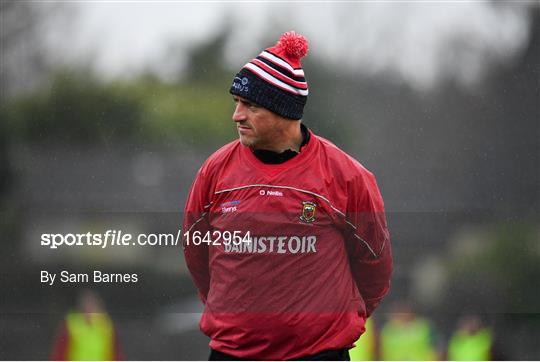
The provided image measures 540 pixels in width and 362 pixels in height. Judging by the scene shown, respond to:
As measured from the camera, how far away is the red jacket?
161cm

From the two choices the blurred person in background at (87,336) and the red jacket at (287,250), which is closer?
the red jacket at (287,250)

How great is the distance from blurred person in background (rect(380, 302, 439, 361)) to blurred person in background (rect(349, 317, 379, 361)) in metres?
0.02

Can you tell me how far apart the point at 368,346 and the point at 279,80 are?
940mm

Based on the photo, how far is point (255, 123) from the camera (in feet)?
5.41

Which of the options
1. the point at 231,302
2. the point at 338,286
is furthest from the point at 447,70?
the point at 231,302

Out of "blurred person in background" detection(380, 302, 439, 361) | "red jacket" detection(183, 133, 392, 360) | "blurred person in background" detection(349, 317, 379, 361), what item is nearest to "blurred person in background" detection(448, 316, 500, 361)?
"blurred person in background" detection(380, 302, 439, 361)

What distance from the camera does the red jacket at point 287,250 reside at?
1.61 meters

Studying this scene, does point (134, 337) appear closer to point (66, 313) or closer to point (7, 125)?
point (66, 313)

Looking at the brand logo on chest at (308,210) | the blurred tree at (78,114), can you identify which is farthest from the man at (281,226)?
the blurred tree at (78,114)

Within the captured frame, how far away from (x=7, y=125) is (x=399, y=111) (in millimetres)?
1049

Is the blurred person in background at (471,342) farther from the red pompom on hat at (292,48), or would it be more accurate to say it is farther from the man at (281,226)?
the red pompom on hat at (292,48)

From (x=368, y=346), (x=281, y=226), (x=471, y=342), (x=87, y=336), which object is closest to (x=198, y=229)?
(x=281, y=226)

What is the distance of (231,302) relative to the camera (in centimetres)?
163

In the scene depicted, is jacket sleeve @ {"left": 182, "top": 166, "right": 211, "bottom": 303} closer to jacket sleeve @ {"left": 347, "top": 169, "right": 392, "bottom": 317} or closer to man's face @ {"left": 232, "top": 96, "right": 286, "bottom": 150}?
man's face @ {"left": 232, "top": 96, "right": 286, "bottom": 150}
